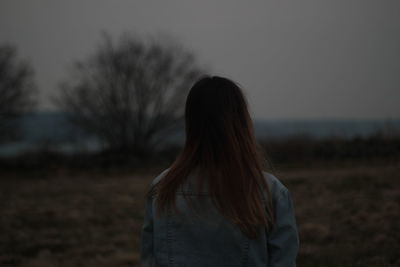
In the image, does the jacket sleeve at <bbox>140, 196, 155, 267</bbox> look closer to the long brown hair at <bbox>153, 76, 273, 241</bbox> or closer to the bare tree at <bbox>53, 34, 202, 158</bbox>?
the long brown hair at <bbox>153, 76, 273, 241</bbox>

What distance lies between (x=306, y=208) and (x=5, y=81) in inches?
1044

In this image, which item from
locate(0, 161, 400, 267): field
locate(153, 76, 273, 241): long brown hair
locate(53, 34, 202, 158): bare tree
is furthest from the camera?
locate(53, 34, 202, 158): bare tree

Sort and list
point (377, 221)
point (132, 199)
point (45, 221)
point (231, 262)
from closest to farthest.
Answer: point (231, 262), point (377, 221), point (45, 221), point (132, 199)

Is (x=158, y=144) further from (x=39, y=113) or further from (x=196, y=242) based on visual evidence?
(x=196, y=242)

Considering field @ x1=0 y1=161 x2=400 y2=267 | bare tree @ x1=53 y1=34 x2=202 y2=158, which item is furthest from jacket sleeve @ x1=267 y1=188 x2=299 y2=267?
bare tree @ x1=53 y1=34 x2=202 y2=158

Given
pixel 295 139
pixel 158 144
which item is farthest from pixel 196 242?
pixel 158 144

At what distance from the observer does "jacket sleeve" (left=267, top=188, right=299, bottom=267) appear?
5.31 feet

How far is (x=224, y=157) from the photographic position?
165 cm

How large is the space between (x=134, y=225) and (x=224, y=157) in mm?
7059

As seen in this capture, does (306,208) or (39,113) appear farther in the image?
(39,113)

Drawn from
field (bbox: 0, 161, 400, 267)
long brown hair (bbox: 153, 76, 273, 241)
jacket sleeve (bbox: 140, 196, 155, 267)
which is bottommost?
field (bbox: 0, 161, 400, 267)

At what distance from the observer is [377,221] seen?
6832 millimetres

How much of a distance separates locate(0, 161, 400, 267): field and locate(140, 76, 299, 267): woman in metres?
3.62

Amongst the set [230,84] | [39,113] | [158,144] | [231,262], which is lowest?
[158,144]
